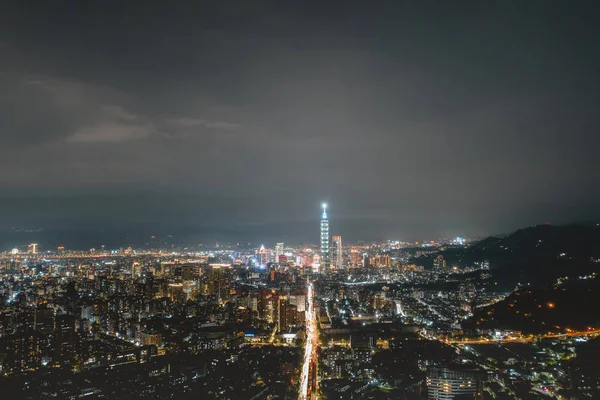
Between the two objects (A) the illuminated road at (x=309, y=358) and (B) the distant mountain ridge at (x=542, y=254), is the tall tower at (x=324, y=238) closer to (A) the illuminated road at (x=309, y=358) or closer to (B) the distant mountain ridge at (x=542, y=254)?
(B) the distant mountain ridge at (x=542, y=254)

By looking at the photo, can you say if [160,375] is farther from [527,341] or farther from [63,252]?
[63,252]

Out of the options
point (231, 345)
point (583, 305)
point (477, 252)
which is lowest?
point (231, 345)

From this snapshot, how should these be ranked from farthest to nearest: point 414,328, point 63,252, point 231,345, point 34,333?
point 63,252 → point 414,328 → point 231,345 → point 34,333

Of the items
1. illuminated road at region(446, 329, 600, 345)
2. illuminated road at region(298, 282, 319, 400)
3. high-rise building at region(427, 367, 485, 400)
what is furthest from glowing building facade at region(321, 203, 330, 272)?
high-rise building at region(427, 367, 485, 400)

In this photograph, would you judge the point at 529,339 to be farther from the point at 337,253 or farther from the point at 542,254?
the point at 337,253

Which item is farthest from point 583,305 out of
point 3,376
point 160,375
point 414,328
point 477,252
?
point 477,252

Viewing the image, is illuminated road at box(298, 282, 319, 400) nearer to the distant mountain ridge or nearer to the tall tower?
Result: the distant mountain ridge

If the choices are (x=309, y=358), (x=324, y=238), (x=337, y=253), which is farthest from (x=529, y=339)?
(x=337, y=253)
